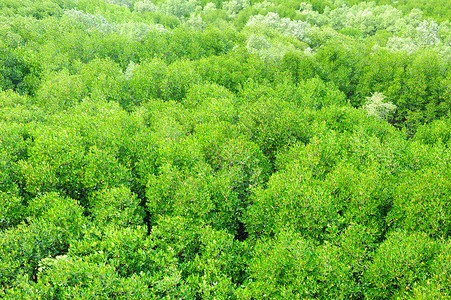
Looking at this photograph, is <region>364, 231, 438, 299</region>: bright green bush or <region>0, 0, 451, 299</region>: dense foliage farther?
<region>0, 0, 451, 299</region>: dense foliage

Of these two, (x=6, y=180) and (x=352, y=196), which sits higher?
(x=352, y=196)

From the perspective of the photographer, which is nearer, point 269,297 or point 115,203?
point 269,297

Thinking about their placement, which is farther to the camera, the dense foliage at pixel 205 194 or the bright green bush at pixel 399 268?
the dense foliage at pixel 205 194

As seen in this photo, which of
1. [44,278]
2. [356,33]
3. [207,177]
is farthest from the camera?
[356,33]

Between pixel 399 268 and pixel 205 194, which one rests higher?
pixel 399 268

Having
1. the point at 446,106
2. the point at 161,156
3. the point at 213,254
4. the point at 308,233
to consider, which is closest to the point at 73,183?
the point at 161,156

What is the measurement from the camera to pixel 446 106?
53.0 meters

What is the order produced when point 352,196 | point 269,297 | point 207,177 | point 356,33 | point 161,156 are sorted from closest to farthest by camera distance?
1. point 269,297
2. point 352,196
3. point 207,177
4. point 161,156
5. point 356,33

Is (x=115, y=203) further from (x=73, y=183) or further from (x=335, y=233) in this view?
(x=335, y=233)

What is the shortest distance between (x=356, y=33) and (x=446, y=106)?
6245 centimetres

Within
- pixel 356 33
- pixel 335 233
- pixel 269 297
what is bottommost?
pixel 269 297

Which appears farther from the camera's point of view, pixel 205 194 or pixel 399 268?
pixel 205 194

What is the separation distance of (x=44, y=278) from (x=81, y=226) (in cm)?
429

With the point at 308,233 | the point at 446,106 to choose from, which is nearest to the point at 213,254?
the point at 308,233
